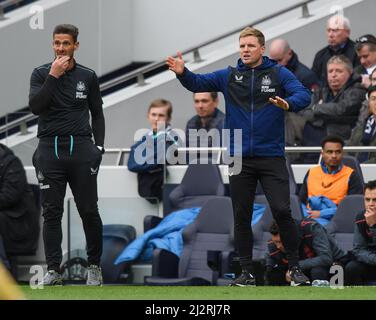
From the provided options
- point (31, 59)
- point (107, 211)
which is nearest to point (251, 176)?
point (107, 211)

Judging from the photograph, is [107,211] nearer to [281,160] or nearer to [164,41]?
[281,160]

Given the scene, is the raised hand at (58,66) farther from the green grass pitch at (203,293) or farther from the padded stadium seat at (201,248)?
the padded stadium seat at (201,248)

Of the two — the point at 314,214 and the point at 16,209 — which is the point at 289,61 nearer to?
the point at 314,214

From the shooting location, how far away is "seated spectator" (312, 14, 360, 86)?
1412 centimetres

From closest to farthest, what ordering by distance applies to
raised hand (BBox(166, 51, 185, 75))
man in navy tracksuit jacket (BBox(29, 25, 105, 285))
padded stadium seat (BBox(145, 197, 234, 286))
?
1. raised hand (BBox(166, 51, 185, 75))
2. man in navy tracksuit jacket (BBox(29, 25, 105, 285))
3. padded stadium seat (BBox(145, 197, 234, 286))

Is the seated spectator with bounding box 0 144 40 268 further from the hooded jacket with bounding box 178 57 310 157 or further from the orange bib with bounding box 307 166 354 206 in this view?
the hooded jacket with bounding box 178 57 310 157

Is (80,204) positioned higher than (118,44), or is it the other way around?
(118,44)

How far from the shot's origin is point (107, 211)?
1339 cm

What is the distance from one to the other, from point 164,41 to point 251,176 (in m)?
8.14

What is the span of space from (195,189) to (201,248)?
78 centimetres

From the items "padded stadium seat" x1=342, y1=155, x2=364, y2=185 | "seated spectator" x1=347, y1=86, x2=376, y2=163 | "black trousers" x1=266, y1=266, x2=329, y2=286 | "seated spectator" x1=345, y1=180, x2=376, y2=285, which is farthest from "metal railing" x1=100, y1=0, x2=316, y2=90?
"seated spectator" x1=345, y1=180, x2=376, y2=285

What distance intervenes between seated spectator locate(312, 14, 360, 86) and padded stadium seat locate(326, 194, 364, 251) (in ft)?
7.36

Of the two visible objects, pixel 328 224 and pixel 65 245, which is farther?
pixel 65 245
